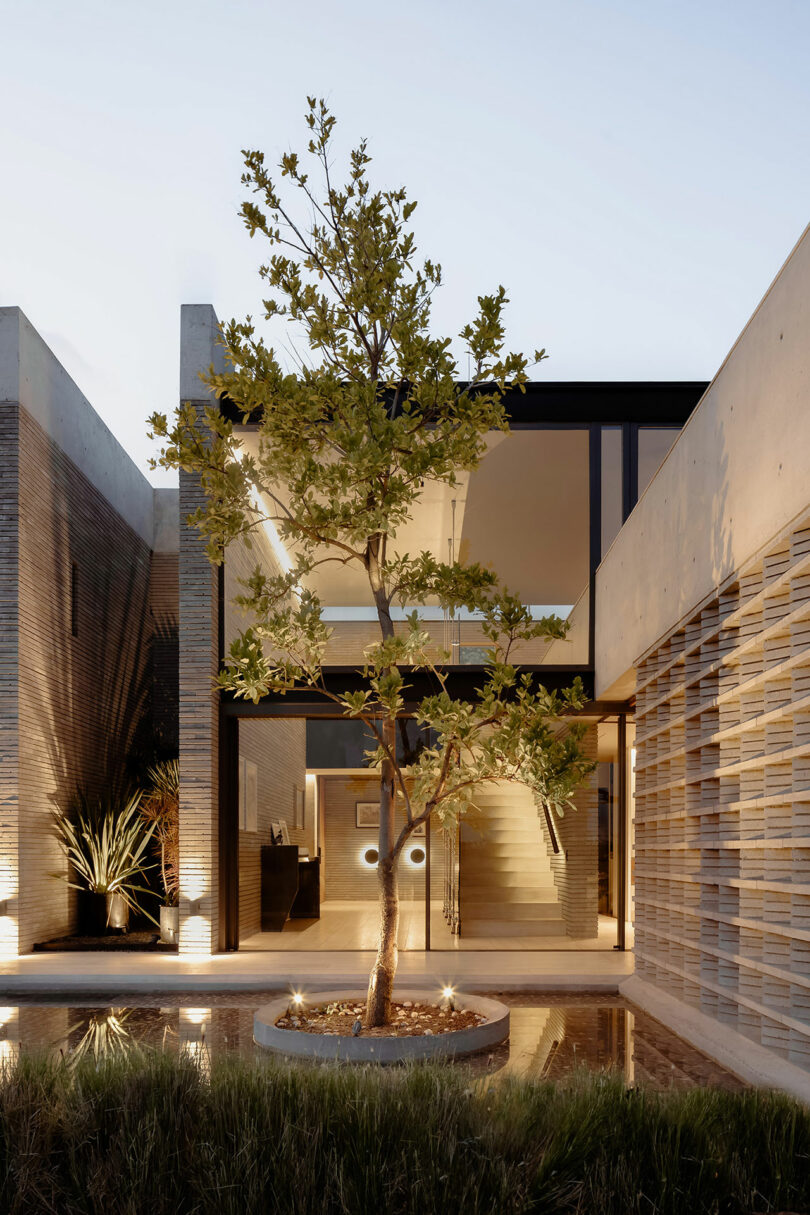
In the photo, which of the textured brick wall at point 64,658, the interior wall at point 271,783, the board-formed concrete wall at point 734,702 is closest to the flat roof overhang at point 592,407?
the board-formed concrete wall at point 734,702

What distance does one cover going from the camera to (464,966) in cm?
941

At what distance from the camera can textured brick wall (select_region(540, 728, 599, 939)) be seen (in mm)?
10812

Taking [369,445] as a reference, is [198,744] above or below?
below

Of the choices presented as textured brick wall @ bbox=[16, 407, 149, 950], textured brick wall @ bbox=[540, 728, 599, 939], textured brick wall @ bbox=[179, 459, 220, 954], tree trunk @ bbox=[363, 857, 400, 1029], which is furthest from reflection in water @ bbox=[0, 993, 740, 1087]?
textured brick wall @ bbox=[16, 407, 149, 950]

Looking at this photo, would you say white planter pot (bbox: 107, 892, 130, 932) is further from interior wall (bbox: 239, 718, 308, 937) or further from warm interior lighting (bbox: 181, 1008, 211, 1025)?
warm interior lighting (bbox: 181, 1008, 211, 1025)

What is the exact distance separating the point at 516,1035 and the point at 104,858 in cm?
543

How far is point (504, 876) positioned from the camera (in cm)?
1062

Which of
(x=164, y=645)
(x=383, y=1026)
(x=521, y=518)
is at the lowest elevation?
(x=383, y=1026)

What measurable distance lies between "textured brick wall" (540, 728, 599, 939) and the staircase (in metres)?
0.11

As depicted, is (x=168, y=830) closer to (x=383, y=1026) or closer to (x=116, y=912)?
(x=116, y=912)

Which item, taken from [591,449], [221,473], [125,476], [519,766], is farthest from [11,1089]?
[125,476]

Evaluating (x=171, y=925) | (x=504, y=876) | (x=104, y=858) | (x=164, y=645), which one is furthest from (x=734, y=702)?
(x=164, y=645)

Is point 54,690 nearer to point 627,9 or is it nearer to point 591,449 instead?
point 591,449

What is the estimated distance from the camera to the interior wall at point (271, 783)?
10.9m
